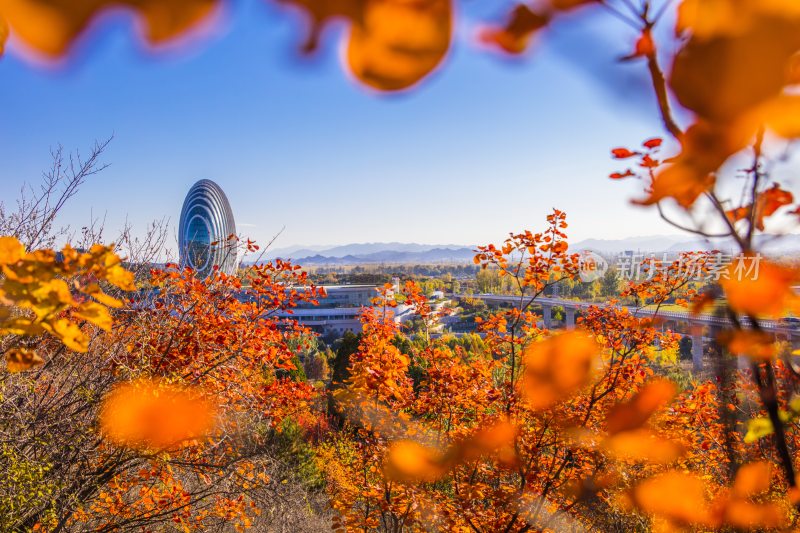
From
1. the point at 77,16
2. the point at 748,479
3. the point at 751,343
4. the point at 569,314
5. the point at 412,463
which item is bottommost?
the point at 412,463

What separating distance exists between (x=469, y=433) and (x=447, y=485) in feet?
9.24

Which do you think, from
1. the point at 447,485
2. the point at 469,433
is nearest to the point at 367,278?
the point at 447,485

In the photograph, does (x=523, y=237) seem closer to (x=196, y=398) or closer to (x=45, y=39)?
(x=196, y=398)

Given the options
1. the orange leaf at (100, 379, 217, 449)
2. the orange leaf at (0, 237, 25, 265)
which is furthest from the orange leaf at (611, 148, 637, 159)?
the orange leaf at (100, 379, 217, 449)

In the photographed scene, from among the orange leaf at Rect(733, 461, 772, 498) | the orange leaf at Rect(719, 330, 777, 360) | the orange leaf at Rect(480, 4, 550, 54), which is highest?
the orange leaf at Rect(480, 4, 550, 54)

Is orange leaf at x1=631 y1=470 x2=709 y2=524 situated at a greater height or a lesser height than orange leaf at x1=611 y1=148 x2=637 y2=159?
lesser

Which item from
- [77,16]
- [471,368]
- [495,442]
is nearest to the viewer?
[77,16]

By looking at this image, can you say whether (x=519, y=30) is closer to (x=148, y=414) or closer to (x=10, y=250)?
(x=10, y=250)

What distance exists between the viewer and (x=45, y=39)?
0.87 feet

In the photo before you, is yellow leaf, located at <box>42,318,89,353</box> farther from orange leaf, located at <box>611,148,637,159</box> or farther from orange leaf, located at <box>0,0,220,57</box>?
orange leaf, located at <box>611,148,637,159</box>

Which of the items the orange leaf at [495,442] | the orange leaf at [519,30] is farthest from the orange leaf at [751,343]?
the orange leaf at [495,442]

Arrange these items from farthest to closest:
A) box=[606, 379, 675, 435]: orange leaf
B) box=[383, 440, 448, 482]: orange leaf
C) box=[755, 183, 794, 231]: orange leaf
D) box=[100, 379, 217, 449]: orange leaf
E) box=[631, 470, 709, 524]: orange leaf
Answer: box=[100, 379, 217, 449]: orange leaf, box=[383, 440, 448, 482]: orange leaf, box=[631, 470, 709, 524]: orange leaf, box=[606, 379, 675, 435]: orange leaf, box=[755, 183, 794, 231]: orange leaf

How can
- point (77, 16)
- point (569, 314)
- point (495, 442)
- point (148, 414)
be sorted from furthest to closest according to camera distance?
point (569, 314) < point (495, 442) < point (148, 414) < point (77, 16)

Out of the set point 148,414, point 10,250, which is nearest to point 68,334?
point 10,250
